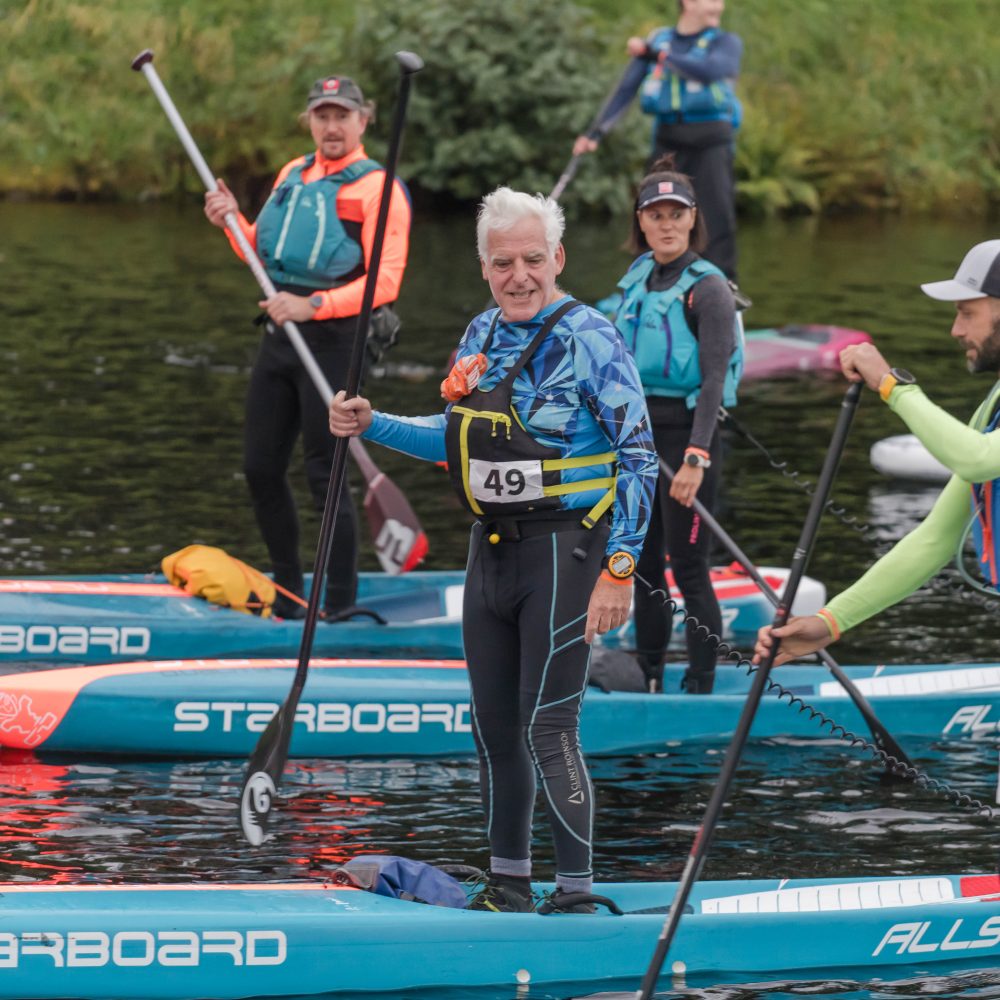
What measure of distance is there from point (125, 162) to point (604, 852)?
2045 cm

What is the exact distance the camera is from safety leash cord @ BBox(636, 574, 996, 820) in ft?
20.8

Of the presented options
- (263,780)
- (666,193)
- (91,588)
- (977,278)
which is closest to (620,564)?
(977,278)

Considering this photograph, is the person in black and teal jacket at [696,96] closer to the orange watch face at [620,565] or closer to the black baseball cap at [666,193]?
the black baseball cap at [666,193]

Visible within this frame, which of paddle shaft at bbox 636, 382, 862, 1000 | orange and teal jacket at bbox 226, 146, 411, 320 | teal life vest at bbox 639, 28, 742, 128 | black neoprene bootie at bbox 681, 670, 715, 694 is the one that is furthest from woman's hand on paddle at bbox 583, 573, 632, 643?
teal life vest at bbox 639, 28, 742, 128

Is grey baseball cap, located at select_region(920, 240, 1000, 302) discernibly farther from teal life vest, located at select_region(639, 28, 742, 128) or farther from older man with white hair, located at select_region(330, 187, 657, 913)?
teal life vest, located at select_region(639, 28, 742, 128)

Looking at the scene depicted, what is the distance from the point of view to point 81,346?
49.3 feet

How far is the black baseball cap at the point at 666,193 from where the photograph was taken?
267 inches

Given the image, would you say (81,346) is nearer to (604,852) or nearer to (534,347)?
(604,852)

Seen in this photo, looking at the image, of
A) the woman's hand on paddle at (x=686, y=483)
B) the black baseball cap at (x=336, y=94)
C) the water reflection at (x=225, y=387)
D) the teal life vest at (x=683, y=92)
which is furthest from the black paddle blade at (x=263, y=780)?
the teal life vest at (x=683, y=92)

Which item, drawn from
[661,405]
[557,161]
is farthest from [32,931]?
[557,161]

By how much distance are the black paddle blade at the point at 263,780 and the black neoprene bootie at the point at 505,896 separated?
70 centimetres

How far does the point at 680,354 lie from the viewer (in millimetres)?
6898

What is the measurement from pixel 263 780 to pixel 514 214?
1834 millimetres

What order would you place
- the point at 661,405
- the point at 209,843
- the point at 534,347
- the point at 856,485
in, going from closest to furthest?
1. the point at 534,347
2. the point at 209,843
3. the point at 661,405
4. the point at 856,485
